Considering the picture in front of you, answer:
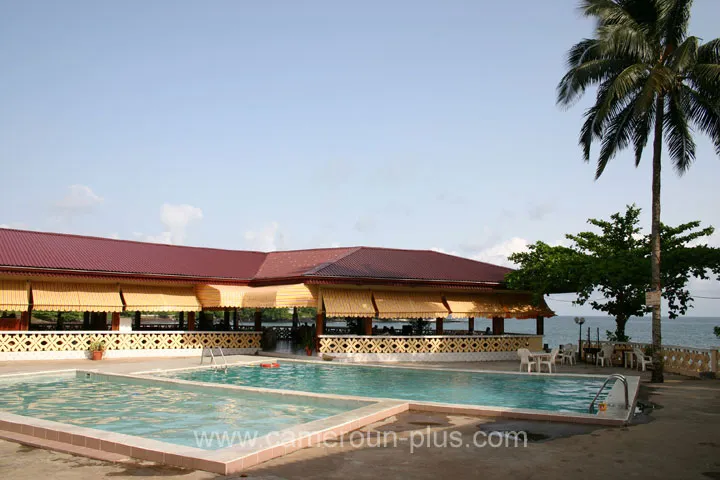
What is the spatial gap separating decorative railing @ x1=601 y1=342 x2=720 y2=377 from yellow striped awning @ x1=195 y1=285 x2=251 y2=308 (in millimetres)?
14861

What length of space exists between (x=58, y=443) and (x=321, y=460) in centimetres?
381

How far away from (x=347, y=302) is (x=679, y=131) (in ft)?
43.1

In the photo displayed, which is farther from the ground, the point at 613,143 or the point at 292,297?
the point at 613,143

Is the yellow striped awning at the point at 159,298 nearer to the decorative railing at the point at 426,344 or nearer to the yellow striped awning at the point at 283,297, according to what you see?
the yellow striped awning at the point at 283,297

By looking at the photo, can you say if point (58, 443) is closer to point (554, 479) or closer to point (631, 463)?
point (554, 479)

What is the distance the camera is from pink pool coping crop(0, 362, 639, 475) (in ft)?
24.4

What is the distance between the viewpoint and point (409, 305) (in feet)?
84.2

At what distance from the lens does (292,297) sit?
2402cm

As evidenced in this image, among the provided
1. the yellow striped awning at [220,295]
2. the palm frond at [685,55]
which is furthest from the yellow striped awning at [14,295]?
the palm frond at [685,55]

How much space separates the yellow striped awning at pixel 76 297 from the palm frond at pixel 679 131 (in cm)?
2004

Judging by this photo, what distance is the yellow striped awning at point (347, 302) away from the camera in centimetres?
2411

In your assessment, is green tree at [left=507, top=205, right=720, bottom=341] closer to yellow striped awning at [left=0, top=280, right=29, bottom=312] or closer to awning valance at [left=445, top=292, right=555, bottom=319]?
awning valance at [left=445, top=292, right=555, bottom=319]

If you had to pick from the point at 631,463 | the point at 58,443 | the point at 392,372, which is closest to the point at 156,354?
the point at 392,372

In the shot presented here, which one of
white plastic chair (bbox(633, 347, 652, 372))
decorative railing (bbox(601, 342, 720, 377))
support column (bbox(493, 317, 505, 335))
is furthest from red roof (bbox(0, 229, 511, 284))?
decorative railing (bbox(601, 342, 720, 377))
